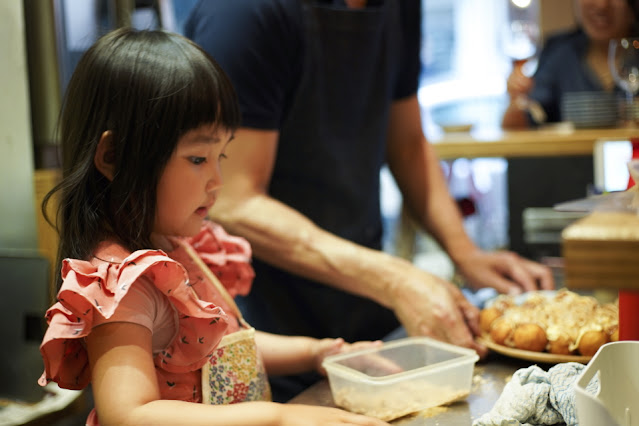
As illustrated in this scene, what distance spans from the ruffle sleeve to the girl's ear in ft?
0.42

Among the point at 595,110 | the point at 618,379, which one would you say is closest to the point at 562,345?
the point at 618,379

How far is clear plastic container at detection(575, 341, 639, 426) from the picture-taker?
2.39ft

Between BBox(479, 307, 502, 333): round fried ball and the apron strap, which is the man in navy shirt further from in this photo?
the apron strap

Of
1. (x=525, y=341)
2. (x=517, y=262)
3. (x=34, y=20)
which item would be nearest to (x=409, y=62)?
(x=517, y=262)

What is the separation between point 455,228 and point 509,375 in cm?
65

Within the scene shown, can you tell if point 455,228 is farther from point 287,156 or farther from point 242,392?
point 242,392

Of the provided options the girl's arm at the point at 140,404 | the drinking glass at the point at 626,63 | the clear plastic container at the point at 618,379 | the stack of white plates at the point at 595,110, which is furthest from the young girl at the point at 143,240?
the stack of white plates at the point at 595,110

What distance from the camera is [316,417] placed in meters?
0.78

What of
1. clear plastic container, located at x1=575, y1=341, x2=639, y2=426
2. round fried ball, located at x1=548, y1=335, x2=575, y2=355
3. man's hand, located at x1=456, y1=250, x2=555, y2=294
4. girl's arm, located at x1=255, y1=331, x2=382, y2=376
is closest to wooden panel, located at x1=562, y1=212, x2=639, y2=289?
clear plastic container, located at x1=575, y1=341, x2=639, y2=426

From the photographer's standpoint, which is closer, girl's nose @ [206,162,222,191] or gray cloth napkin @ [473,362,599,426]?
gray cloth napkin @ [473,362,599,426]

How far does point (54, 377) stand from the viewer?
0.84 meters

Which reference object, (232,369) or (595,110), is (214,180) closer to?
(232,369)

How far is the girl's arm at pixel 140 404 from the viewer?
2.48 feet

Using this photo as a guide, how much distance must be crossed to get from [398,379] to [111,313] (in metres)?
0.36
